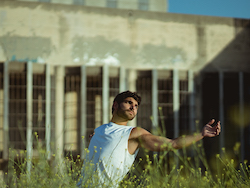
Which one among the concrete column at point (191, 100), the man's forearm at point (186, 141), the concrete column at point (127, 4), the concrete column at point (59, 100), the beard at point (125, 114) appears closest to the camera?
the man's forearm at point (186, 141)

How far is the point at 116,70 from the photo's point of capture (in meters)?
9.02

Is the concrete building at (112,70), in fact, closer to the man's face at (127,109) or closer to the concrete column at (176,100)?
the concrete column at (176,100)

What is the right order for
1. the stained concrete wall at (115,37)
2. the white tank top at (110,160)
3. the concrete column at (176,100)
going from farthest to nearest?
the concrete column at (176,100)
the stained concrete wall at (115,37)
the white tank top at (110,160)

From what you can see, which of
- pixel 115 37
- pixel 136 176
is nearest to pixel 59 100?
pixel 115 37

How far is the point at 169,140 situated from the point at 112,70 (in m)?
6.00

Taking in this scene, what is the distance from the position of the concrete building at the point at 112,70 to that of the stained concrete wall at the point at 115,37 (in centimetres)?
2

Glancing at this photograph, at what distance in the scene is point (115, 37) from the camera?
918 centimetres

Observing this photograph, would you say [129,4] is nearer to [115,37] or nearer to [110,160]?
[115,37]

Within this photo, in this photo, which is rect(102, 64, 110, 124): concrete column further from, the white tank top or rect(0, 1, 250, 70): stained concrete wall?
the white tank top

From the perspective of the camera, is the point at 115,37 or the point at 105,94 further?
the point at 115,37

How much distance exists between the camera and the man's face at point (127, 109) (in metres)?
3.45

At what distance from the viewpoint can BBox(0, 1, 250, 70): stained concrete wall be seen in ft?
28.5

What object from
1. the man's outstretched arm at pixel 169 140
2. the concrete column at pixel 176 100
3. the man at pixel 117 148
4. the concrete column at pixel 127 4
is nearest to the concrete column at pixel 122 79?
the concrete column at pixel 176 100

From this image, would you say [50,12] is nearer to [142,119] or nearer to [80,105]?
[80,105]
